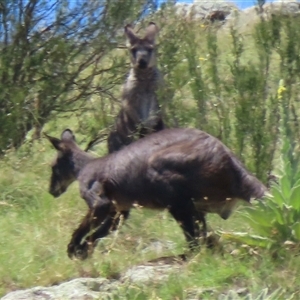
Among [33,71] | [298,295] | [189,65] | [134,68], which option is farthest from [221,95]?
[298,295]

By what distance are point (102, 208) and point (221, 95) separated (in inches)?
86.1

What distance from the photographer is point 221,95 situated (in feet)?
27.0

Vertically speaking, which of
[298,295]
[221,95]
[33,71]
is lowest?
[298,295]

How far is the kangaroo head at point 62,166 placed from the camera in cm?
774

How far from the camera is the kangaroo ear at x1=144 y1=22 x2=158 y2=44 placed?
9469 millimetres

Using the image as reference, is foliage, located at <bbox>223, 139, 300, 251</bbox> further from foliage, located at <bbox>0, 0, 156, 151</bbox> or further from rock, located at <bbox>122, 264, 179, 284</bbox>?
foliage, located at <bbox>0, 0, 156, 151</bbox>

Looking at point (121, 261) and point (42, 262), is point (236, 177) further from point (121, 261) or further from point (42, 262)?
point (42, 262)

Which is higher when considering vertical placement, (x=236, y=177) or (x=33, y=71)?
(x=33, y=71)

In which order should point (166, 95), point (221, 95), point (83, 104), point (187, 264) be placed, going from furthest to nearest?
1. point (83, 104)
2. point (166, 95)
3. point (221, 95)
4. point (187, 264)

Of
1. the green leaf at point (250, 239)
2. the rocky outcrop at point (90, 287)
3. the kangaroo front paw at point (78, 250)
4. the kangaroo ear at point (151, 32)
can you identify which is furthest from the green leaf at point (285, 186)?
the kangaroo ear at point (151, 32)

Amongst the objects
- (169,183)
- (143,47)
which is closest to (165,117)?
(143,47)

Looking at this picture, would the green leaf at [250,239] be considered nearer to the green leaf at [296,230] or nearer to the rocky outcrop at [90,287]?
the green leaf at [296,230]

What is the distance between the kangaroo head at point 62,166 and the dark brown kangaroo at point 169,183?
1.92ft

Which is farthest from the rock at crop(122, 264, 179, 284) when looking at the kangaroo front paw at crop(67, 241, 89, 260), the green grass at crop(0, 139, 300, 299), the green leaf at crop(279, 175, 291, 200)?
the green leaf at crop(279, 175, 291, 200)
